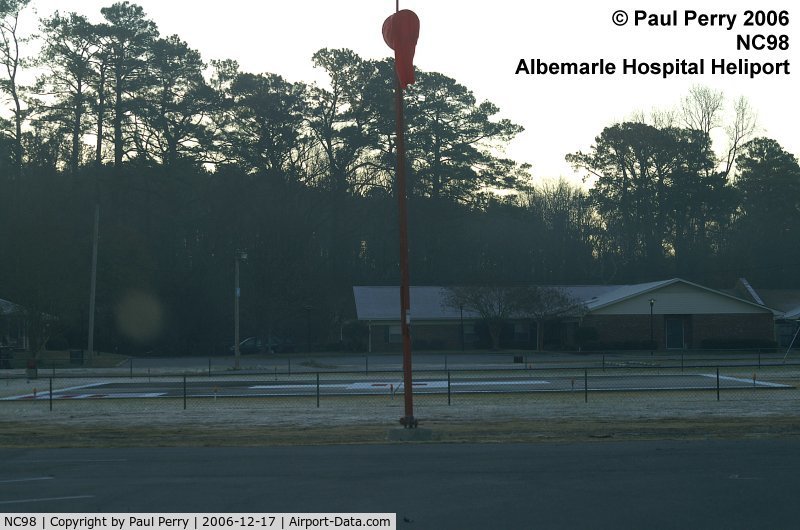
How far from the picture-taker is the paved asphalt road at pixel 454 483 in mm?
11719

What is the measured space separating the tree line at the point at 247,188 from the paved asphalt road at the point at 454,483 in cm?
4799

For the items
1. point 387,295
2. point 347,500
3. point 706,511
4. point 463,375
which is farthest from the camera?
point 387,295

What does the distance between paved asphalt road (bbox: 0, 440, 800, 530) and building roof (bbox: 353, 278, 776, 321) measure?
164 feet

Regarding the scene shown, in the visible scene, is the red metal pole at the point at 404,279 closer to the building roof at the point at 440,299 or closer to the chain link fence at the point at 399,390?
the chain link fence at the point at 399,390

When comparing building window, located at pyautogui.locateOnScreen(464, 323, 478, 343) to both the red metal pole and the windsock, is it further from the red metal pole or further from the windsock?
the windsock

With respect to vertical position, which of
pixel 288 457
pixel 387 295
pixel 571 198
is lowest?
pixel 288 457

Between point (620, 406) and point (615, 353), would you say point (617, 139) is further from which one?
point (620, 406)

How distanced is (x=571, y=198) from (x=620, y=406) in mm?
76159

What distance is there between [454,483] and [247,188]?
63408 millimetres

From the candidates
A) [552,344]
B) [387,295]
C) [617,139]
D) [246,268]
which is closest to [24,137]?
[246,268]

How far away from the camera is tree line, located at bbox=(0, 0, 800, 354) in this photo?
68.8 m

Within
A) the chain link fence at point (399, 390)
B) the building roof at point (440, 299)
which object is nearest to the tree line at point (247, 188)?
the building roof at point (440, 299)

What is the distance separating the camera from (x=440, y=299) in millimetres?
74062

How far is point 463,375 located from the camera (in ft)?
139
